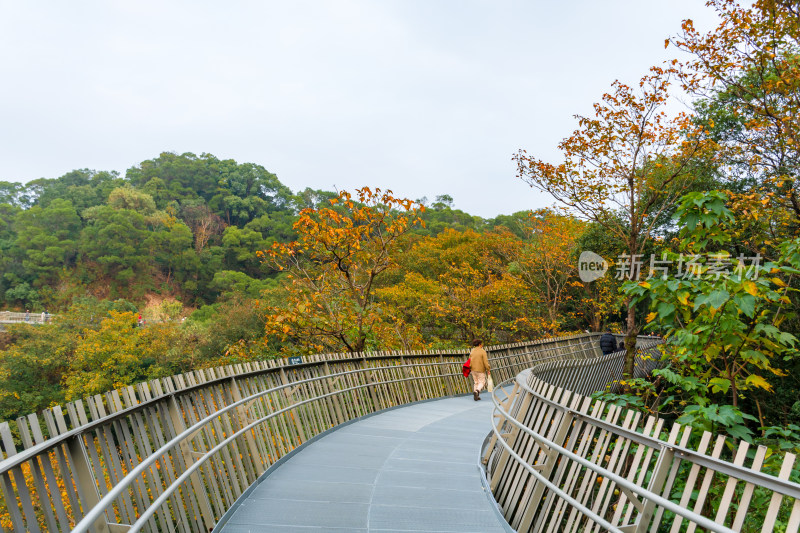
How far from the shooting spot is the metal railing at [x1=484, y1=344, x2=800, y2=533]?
2395 millimetres

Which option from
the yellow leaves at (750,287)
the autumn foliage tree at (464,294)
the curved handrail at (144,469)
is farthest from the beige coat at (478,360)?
the autumn foliage tree at (464,294)

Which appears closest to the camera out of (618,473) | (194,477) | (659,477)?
(659,477)

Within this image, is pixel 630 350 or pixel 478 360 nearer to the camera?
pixel 630 350

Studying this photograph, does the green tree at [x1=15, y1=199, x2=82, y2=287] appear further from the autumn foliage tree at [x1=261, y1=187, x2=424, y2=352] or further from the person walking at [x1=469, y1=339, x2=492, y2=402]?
the person walking at [x1=469, y1=339, x2=492, y2=402]

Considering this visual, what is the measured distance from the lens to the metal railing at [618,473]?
7.86ft

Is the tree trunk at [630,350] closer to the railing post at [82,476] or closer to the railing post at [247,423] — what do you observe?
the railing post at [247,423]

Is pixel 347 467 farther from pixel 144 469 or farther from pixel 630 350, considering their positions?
pixel 630 350

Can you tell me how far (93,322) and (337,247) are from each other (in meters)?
38.1

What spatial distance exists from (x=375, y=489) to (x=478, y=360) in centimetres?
740

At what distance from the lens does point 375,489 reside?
198 inches

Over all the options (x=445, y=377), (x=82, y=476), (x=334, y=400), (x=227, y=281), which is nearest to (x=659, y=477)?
Result: (x=82, y=476)

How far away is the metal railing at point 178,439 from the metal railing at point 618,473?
9.02ft

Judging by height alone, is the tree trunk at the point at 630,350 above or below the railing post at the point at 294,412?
above

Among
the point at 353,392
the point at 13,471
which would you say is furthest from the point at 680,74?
the point at 13,471
